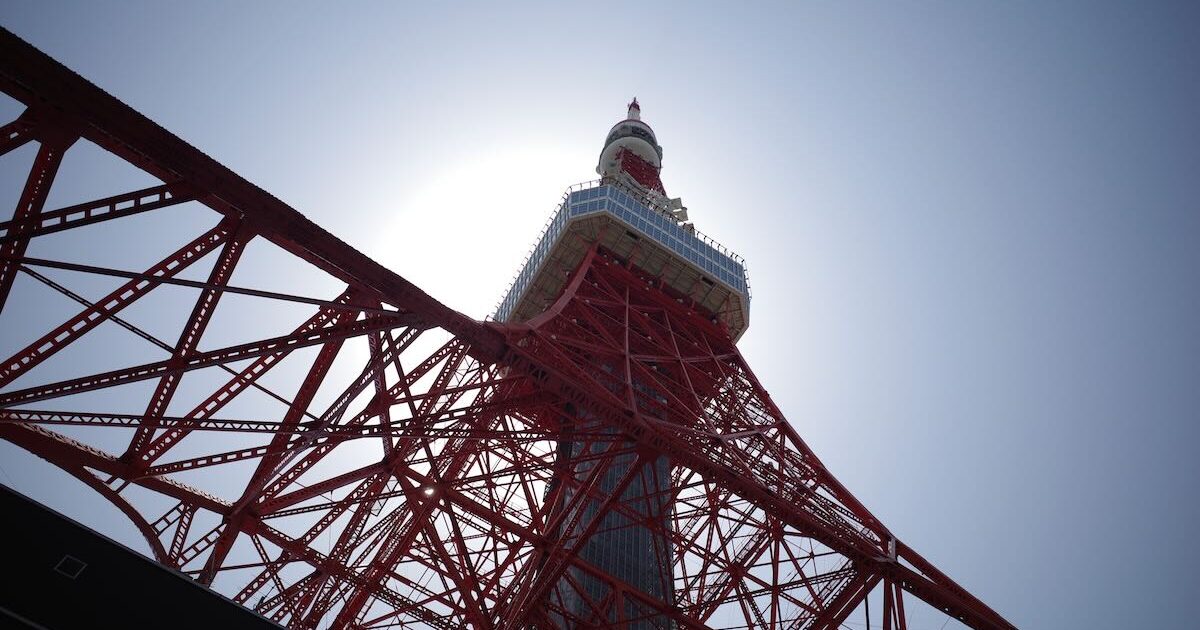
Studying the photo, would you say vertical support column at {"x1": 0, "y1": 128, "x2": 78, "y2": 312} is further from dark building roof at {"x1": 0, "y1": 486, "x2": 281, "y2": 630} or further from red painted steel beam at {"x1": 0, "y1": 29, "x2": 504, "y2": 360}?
dark building roof at {"x1": 0, "y1": 486, "x2": 281, "y2": 630}

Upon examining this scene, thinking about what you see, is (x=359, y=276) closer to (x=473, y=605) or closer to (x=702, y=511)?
(x=473, y=605)

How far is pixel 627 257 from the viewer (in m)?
27.4

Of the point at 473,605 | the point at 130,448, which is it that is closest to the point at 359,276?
the point at 130,448

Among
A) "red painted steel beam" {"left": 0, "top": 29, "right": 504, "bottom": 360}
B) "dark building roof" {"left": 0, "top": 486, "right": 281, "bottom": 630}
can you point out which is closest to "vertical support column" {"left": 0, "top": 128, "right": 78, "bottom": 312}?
"red painted steel beam" {"left": 0, "top": 29, "right": 504, "bottom": 360}

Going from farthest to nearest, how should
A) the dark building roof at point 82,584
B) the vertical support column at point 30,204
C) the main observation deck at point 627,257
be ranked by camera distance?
the main observation deck at point 627,257, the vertical support column at point 30,204, the dark building roof at point 82,584

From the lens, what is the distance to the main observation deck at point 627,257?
89.2 feet

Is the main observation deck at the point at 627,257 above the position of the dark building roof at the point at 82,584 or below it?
above

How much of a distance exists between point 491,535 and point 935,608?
9.40 meters

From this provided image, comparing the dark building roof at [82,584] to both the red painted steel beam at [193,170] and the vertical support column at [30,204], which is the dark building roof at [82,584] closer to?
the vertical support column at [30,204]

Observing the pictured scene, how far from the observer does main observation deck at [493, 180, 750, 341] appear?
27.2 metres

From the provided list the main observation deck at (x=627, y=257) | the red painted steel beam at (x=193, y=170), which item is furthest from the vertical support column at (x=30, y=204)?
the main observation deck at (x=627, y=257)

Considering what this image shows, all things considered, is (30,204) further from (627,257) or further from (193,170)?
(627,257)

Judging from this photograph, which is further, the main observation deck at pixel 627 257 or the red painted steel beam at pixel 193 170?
the main observation deck at pixel 627 257

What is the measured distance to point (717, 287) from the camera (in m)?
28.2
